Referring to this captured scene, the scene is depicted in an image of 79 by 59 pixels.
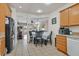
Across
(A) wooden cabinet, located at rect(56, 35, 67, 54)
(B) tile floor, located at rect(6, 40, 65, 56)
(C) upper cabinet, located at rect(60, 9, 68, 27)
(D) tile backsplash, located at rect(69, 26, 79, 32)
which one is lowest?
(B) tile floor, located at rect(6, 40, 65, 56)

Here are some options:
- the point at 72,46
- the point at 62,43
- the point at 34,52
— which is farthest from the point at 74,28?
the point at 34,52

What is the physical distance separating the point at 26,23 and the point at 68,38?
7.36ft

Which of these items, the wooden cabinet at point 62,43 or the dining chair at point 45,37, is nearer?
the wooden cabinet at point 62,43

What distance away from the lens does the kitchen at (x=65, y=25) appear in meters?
3.85

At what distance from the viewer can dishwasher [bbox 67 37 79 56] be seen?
3477 mm

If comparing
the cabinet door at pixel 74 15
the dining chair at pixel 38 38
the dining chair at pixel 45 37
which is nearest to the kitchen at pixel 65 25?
the cabinet door at pixel 74 15

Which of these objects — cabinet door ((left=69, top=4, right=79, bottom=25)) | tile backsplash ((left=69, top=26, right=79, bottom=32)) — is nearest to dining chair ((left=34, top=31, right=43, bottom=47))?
tile backsplash ((left=69, top=26, right=79, bottom=32))

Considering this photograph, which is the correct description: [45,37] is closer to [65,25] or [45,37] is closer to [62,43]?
[65,25]

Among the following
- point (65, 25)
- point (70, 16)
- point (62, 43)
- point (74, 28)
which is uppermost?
point (70, 16)

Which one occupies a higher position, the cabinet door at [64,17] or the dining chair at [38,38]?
the cabinet door at [64,17]

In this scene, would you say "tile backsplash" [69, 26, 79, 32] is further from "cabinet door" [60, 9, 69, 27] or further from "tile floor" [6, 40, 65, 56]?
"tile floor" [6, 40, 65, 56]

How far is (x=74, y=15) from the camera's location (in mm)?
4195

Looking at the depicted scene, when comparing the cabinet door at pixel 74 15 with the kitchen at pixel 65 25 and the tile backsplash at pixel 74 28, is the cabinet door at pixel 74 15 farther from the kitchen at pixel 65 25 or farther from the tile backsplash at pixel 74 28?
the tile backsplash at pixel 74 28

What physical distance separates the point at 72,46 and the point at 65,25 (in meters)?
1.38
